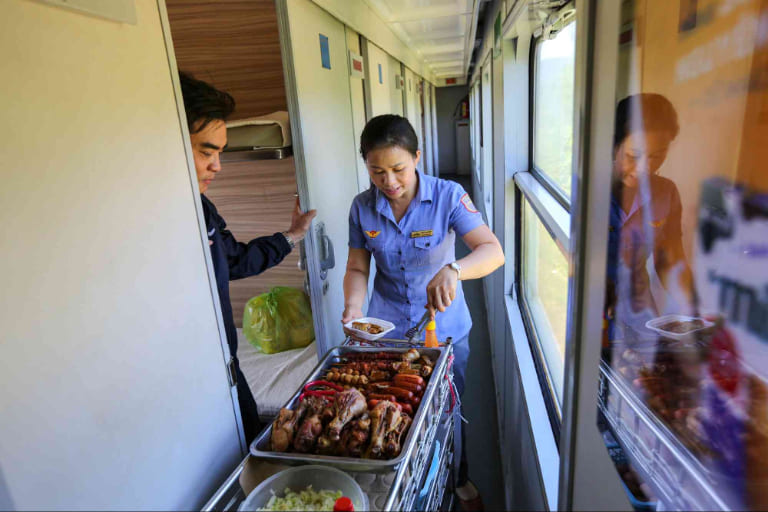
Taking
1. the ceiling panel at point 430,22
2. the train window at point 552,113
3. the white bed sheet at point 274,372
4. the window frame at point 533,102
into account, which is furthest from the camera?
the ceiling panel at point 430,22

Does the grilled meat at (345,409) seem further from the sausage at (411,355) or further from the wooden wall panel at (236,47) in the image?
the wooden wall panel at (236,47)

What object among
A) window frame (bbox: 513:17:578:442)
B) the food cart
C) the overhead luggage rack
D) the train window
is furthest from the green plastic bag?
the overhead luggage rack

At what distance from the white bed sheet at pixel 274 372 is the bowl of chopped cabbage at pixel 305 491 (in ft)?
5.37

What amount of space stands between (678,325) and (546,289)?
1.81 meters

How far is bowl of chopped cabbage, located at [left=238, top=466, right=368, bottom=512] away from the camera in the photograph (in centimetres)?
105

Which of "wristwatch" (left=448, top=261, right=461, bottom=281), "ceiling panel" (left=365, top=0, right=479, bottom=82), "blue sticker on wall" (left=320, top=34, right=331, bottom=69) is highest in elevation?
"ceiling panel" (left=365, top=0, right=479, bottom=82)

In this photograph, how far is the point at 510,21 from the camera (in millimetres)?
2480

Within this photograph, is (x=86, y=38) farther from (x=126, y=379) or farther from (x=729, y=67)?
(x=729, y=67)

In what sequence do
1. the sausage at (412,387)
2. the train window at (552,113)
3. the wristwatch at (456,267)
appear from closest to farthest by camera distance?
the sausage at (412,387) → the wristwatch at (456,267) → the train window at (552,113)

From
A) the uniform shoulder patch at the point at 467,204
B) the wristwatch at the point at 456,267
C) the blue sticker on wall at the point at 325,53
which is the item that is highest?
the blue sticker on wall at the point at 325,53

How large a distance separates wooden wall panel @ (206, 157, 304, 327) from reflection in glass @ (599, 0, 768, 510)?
278cm

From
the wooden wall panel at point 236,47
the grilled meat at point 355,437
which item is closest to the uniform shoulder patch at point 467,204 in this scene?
the grilled meat at point 355,437

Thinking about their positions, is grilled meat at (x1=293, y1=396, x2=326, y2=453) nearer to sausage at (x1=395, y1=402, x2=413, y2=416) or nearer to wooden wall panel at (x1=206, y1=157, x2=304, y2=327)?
sausage at (x1=395, y1=402, x2=413, y2=416)

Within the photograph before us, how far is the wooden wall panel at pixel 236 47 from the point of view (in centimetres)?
277
